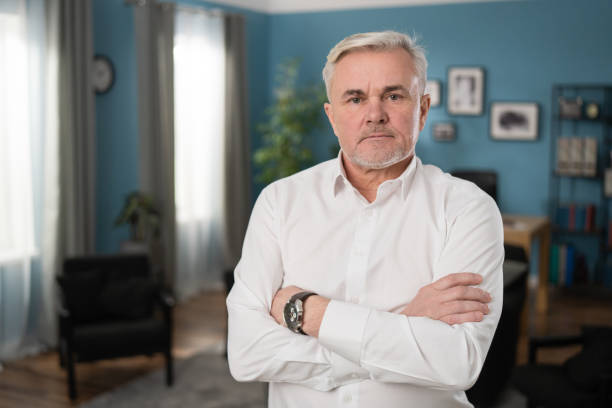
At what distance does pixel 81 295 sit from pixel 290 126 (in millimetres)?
3335

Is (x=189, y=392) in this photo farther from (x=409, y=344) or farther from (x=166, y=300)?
(x=409, y=344)

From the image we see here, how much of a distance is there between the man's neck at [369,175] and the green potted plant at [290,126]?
5.08 meters

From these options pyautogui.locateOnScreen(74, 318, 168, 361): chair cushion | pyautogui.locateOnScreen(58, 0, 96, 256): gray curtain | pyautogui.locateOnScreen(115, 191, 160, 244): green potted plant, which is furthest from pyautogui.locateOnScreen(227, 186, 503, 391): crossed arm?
pyautogui.locateOnScreen(115, 191, 160, 244): green potted plant

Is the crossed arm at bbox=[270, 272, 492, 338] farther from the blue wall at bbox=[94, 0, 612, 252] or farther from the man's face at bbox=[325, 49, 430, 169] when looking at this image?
the blue wall at bbox=[94, 0, 612, 252]

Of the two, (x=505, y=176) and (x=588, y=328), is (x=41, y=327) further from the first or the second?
(x=505, y=176)

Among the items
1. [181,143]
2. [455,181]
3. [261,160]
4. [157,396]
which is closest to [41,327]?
[157,396]

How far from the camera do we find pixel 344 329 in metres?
1.35

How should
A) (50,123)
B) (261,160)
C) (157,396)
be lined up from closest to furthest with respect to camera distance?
1. (157,396)
2. (50,123)
3. (261,160)

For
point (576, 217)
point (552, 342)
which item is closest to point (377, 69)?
point (552, 342)

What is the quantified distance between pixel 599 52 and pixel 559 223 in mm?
1740

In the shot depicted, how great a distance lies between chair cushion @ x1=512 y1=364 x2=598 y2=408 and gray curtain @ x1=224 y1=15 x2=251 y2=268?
3901 mm

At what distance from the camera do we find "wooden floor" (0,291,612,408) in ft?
12.7

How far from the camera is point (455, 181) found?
1526mm

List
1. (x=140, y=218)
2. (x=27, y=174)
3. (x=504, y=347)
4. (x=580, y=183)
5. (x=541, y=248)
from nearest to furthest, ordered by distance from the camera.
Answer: (x=504, y=347), (x=27, y=174), (x=140, y=218), (x=541, y=248), (x=580, y=183)
